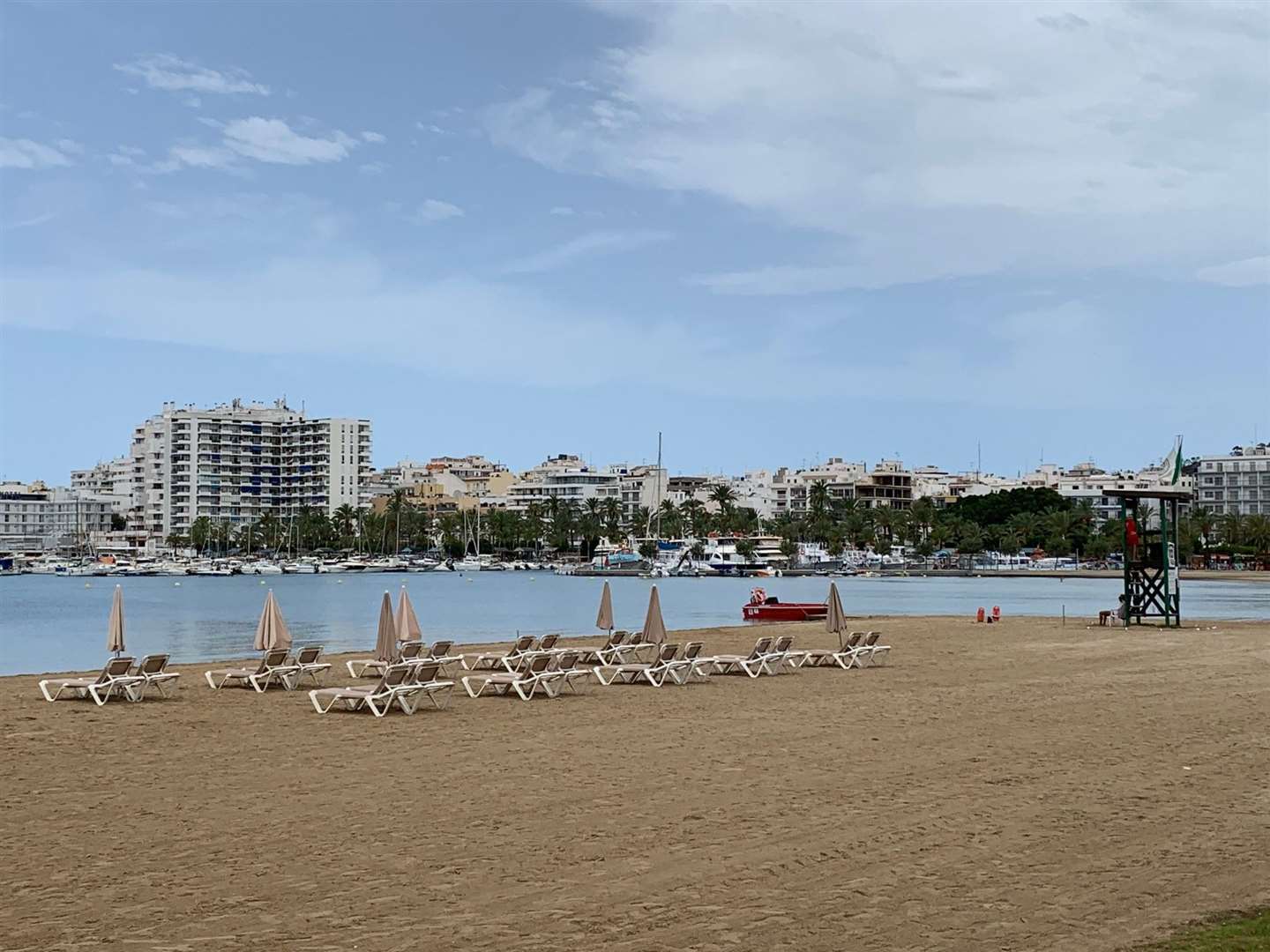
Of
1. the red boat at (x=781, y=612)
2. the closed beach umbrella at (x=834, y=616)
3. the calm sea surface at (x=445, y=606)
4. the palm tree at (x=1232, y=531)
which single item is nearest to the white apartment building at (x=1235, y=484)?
the palm tree at (x=1232, y=531)

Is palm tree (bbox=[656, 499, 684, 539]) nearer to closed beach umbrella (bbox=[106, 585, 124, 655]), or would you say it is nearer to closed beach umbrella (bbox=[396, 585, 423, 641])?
closed beach umbrella (bbox=[396, 585, 423, 641])

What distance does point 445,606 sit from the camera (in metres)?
78.2

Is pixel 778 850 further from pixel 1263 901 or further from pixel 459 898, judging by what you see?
pixel 1263 901

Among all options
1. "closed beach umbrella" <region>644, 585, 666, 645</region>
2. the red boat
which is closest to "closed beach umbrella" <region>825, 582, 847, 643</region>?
"closed beach umbrella" <region>644, 585, 666, 645</region>

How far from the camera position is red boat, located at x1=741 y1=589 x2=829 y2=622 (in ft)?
152

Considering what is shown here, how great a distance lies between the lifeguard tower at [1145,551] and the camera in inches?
1316

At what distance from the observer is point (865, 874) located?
8953mm

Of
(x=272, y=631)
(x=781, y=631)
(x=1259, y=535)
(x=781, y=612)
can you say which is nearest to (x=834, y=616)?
(x=272, y=631)

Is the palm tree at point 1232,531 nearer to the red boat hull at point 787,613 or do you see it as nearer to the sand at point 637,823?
the red boat hull at point 787,613

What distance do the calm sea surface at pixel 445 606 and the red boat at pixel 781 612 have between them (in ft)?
19.4

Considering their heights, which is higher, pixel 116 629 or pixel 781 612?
pixel 116 629

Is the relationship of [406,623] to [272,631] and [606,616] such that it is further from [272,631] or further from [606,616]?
[606,616]

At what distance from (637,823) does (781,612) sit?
36.9 meters

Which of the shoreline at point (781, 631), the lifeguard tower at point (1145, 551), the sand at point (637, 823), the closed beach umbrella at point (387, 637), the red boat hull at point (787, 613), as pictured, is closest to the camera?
the sand at point (637, 823)
